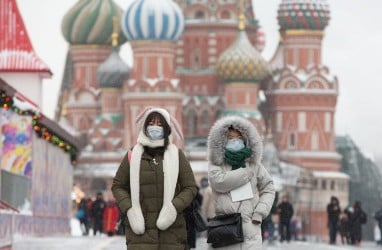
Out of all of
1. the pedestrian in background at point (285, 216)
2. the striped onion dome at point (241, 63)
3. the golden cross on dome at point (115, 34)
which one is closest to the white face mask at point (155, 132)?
the pedestrian in background at point (285, 216)

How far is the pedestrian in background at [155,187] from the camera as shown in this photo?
14.4 meters

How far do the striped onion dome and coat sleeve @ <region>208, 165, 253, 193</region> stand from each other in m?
85.6

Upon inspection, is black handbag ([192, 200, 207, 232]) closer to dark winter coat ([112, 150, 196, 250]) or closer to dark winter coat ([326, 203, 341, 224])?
dark winter coat ([112, 150, 196, 250])

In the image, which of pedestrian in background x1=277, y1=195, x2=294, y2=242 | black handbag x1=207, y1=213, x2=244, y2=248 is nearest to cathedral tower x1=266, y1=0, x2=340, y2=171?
pedestrian in background x1=277, y1=195, x2=294, y2=242

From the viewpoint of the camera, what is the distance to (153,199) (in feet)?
47.4

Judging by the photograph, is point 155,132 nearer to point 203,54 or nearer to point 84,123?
point 203,54

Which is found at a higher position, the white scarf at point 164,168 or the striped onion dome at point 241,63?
the striped onion dome at point 241,63

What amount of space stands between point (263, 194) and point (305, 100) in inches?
3513

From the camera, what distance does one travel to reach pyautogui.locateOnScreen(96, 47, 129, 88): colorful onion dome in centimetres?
10338

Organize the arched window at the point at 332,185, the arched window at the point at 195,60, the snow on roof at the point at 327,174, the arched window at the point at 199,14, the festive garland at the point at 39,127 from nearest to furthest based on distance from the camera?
the festive garland at the point at 39,127
the arched window at the point at 199,14
the snow on roof at the point at 327,174
the arched window at the point at 195,60
the arched window at the point at 332,185

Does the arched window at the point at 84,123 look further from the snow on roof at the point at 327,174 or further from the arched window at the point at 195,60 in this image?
the snow on roof at the point at 327,174

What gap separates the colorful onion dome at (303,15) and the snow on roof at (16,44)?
6126 centimetres

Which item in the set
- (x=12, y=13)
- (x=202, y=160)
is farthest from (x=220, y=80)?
(x=12, y=13)

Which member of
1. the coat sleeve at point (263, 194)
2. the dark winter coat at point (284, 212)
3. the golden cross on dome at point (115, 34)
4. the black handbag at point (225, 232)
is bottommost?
the black handbag at point (225, 232)
